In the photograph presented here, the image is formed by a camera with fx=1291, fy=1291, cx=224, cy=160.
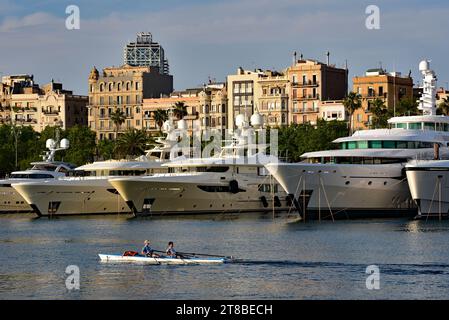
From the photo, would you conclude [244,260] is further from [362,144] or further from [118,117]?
[118,117]

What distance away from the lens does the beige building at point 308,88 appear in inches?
7180

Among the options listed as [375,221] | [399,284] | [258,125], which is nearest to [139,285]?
[399,284]

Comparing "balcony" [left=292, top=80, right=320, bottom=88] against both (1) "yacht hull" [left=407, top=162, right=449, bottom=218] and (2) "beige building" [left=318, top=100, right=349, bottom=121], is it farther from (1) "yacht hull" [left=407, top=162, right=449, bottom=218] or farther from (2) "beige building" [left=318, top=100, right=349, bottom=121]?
(1) "yacht hull" [left=407, top=162, right=449, bottom=218]

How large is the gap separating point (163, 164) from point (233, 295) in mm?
61101

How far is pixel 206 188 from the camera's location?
117m

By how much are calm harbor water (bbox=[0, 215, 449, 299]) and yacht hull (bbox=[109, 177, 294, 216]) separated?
846cm

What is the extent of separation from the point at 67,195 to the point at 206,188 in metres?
13.8

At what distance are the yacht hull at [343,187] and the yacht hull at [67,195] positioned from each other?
21872 mm

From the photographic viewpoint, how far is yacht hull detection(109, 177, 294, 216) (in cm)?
11650

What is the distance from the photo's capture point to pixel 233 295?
62656 millimetres

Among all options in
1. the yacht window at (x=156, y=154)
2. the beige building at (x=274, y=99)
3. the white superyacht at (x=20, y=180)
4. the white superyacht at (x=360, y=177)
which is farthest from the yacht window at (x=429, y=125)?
the beige building at (x=274, y=99)

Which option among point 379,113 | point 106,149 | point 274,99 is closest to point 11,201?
point 106,149

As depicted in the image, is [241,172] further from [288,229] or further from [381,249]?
[381,249]

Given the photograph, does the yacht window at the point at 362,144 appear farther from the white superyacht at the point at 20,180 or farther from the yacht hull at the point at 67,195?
the white superyacht at the point at 20,180
